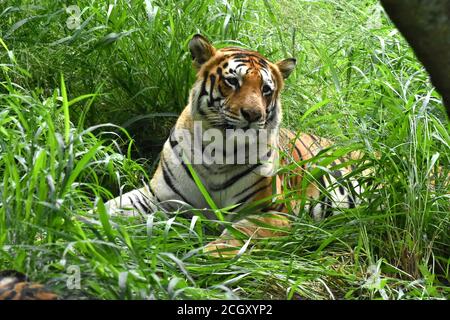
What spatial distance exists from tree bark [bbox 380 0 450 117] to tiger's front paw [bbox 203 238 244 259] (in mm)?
2072

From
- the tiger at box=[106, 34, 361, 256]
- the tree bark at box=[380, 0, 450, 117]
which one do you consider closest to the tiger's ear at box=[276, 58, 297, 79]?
the tiger at box=[106, 34, 361, 256]

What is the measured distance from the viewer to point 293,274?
4703mm

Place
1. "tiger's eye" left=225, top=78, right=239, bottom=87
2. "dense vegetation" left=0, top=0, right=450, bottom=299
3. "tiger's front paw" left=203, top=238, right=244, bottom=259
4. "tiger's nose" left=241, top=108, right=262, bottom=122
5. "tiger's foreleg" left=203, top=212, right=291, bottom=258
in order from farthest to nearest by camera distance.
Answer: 1. "tiger's eye" left=225, top=78, right=239, bottom=87
2. "tiger's nose" left=241, top=108, right=262, bottom=122
3. "tiger's foreleg" left=203, top=212, right=291, bottom=258
4. "tiger's front paw" left=203, top=238, right=244, bottom=259
5. "dense vegetation" left=0, top=0, right=450, bottom=299

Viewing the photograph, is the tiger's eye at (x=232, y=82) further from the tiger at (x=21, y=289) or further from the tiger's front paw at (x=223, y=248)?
the tiger at (x=21, y=289)

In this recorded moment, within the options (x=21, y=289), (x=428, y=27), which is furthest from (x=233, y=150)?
(x=428, y=27)

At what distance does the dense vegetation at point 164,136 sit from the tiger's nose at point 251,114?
32 cm

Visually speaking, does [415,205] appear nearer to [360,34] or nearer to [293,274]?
[293,274]

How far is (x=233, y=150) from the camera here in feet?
18.7

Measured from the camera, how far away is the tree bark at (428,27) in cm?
277

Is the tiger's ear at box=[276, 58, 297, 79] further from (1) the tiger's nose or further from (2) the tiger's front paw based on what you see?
(2) the tiger's front paw

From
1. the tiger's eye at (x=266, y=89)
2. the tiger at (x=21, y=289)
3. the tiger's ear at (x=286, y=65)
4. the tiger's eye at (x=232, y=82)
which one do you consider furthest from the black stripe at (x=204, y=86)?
the tiger at (x=21, y=289)

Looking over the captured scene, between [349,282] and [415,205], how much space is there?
0.58 metres

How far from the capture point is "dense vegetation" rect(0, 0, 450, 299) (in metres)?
3.91
